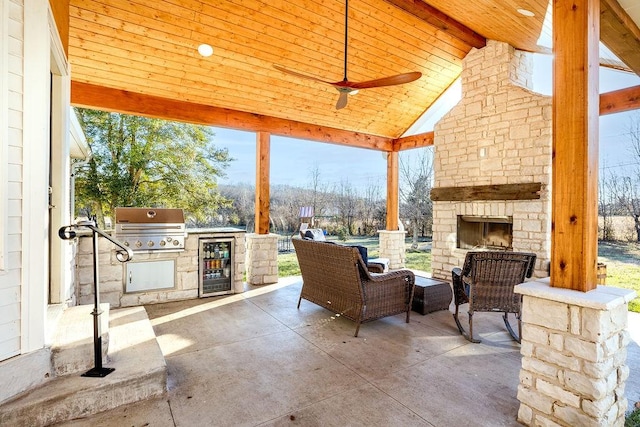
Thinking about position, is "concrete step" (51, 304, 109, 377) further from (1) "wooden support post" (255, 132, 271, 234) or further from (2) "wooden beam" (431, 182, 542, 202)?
(2) "wooden beam" (431, 182, 542, 202)

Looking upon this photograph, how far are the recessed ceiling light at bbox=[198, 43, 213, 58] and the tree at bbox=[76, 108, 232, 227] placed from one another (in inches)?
203

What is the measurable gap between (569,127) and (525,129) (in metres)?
3.78

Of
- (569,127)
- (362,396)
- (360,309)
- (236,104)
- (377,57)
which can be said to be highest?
(377,57)

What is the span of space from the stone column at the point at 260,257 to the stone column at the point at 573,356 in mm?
4503

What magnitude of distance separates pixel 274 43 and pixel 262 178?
223cm

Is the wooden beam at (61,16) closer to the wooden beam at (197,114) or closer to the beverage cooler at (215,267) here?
the wooden beam at (197,114)

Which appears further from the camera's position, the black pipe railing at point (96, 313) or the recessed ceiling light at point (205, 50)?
the recessed ceiling light at point (205, 50)

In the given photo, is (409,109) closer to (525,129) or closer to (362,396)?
(525,129)

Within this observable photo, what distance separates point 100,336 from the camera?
228 centimetres

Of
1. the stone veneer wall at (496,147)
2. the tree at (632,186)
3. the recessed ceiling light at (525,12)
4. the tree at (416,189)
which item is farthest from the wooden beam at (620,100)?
the tree at (416,189)

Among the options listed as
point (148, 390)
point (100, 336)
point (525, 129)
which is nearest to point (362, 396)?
point (148, 390)

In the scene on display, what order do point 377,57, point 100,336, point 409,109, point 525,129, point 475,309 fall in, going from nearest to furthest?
point 100,336
point 475,309
point 525,129
point 377,57
point 409,109

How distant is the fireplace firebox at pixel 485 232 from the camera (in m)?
5.52

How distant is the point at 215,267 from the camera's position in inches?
205
